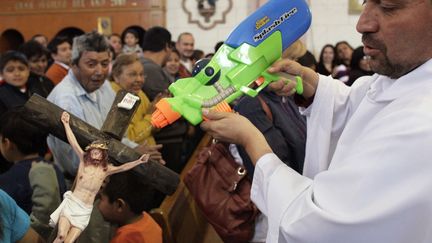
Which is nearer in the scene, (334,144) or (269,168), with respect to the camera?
(269,168)

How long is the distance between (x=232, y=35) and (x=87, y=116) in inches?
53.8

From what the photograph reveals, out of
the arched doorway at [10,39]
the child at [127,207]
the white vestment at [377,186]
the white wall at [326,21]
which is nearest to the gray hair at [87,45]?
the child at [127,207]

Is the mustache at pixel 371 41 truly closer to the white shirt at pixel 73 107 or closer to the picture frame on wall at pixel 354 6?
the white shirt at pixel 73 107

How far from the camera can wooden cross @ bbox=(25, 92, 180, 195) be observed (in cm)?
151

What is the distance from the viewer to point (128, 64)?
3609 mm

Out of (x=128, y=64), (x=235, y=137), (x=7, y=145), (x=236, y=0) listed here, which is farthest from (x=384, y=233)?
(x=236, y=0)

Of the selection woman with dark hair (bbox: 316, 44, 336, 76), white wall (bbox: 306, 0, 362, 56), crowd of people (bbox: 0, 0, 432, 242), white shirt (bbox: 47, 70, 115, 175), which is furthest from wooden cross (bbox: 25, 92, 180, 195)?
white wall (bbox: 306, 0, 362, 56)

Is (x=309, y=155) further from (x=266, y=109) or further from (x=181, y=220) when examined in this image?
(x=181, y=220)

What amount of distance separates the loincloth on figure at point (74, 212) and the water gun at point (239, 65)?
33cm

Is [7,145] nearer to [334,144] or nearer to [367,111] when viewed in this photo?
[334,144]

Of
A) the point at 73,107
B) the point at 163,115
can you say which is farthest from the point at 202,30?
the point at 163,115

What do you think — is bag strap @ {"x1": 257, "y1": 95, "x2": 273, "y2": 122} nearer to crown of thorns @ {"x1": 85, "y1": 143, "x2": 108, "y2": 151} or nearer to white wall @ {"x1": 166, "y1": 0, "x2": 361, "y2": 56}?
crown of thorns @ {"x1": 85, "y1": 143, "x2": 108, "y2": 151}

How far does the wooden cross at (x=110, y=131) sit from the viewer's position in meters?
1.51

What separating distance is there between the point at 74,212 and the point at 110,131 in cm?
32
